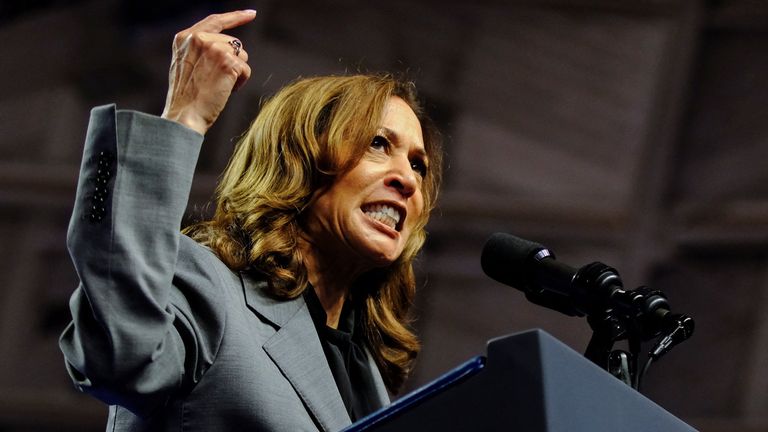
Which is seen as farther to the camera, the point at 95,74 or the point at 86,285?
the point at 95,74

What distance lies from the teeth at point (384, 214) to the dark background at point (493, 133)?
3277mm

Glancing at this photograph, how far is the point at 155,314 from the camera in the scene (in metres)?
1.62

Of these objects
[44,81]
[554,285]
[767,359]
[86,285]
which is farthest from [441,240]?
[86,285]

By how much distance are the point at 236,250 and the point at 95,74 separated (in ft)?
13.2

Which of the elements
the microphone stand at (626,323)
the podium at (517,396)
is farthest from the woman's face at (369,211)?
the podium at (517,396)

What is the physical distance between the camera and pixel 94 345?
A: 1604 mm

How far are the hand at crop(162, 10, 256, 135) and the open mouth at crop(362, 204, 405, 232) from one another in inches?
18.8

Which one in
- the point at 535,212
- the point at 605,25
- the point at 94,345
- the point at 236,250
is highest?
the point at 605,25

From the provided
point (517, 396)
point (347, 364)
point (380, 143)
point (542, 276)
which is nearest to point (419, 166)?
point (380, 143)

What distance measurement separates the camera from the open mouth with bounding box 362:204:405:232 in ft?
7.21

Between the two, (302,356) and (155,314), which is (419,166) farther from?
(155,314)

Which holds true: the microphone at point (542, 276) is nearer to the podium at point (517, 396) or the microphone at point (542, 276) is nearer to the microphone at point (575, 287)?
the microphone at point (575, 287)

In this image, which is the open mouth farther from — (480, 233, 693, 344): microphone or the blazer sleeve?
the blazer sleeve

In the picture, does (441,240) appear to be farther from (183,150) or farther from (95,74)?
(183,150)
